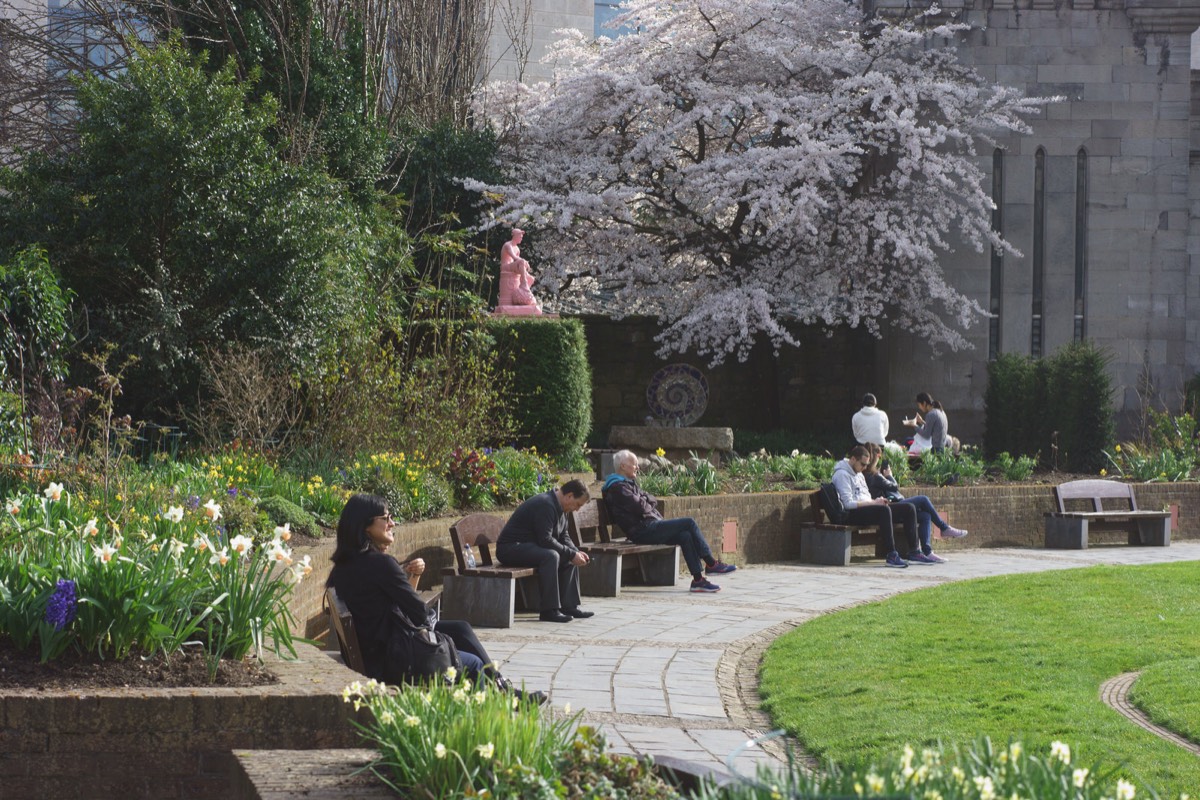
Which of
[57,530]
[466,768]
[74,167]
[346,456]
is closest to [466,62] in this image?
[74,167]

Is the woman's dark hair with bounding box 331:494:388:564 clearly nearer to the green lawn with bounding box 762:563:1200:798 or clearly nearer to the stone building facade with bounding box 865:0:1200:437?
the green lawn with bounding box 762:563:1200:798

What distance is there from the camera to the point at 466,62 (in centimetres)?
2758

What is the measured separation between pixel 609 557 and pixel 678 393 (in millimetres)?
13505

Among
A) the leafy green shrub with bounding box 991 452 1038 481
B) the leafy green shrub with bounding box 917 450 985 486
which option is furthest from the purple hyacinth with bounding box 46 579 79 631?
the leafy green shrub with bounding box 991 452 1038 481

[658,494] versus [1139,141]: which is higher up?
[1139,141]

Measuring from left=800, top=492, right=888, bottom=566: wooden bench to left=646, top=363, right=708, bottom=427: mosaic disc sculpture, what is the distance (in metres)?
10.2

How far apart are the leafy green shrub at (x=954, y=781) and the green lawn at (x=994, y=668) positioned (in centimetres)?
191

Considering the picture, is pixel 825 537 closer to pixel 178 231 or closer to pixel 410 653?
pixel 178 231

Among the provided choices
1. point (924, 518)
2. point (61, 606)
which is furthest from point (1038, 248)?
point (61, 606)

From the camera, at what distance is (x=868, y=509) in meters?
14.4

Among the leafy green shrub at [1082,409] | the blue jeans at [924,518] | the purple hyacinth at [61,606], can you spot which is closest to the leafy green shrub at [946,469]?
the blue jeans at [924,518]

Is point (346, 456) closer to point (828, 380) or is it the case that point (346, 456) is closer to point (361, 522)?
point (361, 522)

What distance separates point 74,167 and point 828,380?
1488cm

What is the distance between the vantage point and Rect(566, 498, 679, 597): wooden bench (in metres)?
11.8
